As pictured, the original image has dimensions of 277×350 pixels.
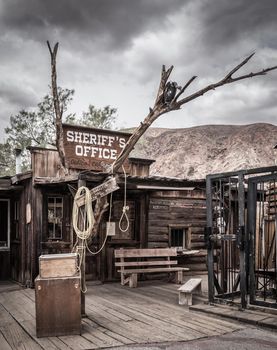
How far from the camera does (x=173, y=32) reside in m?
15.0

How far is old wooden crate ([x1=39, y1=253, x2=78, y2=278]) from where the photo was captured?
5.48 m

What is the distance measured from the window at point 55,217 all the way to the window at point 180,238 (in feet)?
12.7

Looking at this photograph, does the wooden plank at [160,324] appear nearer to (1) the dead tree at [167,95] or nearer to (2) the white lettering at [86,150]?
(1) the dead tree at [167,95]

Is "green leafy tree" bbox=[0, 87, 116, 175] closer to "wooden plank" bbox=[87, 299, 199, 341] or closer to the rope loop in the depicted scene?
the rope loop

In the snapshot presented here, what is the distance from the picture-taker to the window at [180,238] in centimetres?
1224

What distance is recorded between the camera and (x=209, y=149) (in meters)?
45.7

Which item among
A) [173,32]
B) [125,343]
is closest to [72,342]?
[125,343]

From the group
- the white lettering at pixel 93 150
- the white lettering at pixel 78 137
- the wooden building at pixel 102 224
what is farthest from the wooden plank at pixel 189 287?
the white lettering at pixel 78 137

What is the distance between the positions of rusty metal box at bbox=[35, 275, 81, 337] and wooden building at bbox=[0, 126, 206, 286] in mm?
2625

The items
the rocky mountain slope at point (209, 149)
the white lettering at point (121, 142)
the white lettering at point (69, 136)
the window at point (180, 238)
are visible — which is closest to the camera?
the white lettering at point (69, 136)

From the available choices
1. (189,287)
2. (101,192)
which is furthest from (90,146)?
(189,287)

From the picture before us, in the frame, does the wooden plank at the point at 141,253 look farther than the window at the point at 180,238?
No

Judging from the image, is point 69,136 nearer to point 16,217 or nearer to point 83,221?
point 83,221

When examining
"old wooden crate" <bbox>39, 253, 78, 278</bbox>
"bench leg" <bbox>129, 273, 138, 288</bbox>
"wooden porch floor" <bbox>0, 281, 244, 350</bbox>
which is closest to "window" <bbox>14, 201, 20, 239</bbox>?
"wooden porch floor" <bbox>0, 281, 244, 350</bbox>
